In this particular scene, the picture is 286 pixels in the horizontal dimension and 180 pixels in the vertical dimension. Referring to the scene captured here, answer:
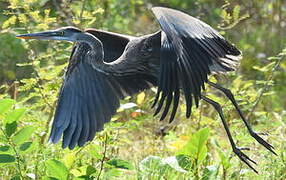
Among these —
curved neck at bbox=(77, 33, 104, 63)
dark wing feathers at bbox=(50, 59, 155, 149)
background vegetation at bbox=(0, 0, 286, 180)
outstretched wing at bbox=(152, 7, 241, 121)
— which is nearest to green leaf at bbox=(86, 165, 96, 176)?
background vegetation at bbox=(0, 0, 286, 180)

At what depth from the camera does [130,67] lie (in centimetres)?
568

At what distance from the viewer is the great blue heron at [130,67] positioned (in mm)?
4590

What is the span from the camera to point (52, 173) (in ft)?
15.5

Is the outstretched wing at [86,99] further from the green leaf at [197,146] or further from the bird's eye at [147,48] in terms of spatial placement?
the green leaf at [197,146]

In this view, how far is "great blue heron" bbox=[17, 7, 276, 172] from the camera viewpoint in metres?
4.59

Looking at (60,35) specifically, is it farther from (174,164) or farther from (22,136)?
(174,164)

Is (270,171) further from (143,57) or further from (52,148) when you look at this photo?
(52,148)

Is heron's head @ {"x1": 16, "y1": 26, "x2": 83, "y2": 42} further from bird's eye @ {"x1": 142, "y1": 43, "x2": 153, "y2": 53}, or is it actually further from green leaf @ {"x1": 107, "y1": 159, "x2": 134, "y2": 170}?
green leaf @ {"x1": 107, "y1": 159, "x2": 134, "y2": 170}

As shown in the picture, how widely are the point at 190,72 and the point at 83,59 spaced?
1201 mm

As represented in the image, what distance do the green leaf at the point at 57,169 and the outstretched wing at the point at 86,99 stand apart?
0.32 m

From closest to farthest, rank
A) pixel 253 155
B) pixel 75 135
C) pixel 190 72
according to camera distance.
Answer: pixel 190 72, pixel 75 135, pixel 253 155

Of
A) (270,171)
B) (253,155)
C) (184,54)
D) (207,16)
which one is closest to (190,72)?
(184,54)

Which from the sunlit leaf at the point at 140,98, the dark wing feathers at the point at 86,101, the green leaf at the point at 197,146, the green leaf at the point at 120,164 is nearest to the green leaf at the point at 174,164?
the green leaf at the point at 197,146

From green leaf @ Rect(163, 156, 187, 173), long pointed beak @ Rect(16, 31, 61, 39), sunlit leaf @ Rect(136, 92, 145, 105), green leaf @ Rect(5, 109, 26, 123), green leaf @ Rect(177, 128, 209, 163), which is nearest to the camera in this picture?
green leaf @ Rect(5, 109, 26, 123)
